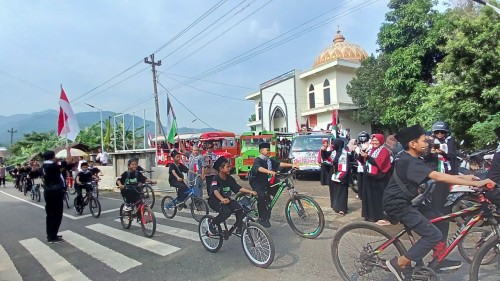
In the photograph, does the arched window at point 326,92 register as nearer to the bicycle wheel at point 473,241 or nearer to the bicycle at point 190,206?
the bicycle at point 190,206

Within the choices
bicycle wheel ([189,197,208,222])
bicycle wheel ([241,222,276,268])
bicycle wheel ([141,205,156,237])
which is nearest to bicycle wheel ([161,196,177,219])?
bicycle wheel ([189,197,208,222])

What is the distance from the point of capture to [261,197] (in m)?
6.60

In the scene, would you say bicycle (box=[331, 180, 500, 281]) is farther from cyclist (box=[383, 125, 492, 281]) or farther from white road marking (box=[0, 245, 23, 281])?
white road marking (box=[0, 245, 23, 281])

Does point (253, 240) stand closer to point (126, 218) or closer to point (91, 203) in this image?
point (126, 218)

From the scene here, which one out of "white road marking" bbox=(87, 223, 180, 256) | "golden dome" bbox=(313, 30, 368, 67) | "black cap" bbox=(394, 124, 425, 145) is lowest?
"white road marking" bbox=(87, 223, 180, 256)

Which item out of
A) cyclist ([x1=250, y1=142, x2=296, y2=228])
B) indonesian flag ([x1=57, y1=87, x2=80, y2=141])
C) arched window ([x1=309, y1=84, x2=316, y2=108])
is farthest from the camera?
arched window ([x1=309, y1=84, x2=316, y2=108])

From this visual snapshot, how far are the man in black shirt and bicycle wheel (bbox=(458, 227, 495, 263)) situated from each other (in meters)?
7.05

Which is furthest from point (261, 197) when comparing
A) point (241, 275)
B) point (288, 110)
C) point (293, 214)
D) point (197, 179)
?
point (288, 110)

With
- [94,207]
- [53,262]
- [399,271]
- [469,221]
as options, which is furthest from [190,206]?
[469,221]

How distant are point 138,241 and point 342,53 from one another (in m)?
30.5

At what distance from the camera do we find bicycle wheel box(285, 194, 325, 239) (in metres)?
6.30

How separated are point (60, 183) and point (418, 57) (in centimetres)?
1570

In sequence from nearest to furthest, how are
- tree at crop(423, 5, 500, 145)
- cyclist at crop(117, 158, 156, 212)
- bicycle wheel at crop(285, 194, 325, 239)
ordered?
bicycle wheel at crop(285, 194, 325, 239), cyclist at crop(117, 158, 156, 212), tree at crop(423, 5, 500, 145)

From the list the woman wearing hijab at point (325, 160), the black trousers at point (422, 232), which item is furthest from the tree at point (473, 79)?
the black trousers at point (422, 232)
